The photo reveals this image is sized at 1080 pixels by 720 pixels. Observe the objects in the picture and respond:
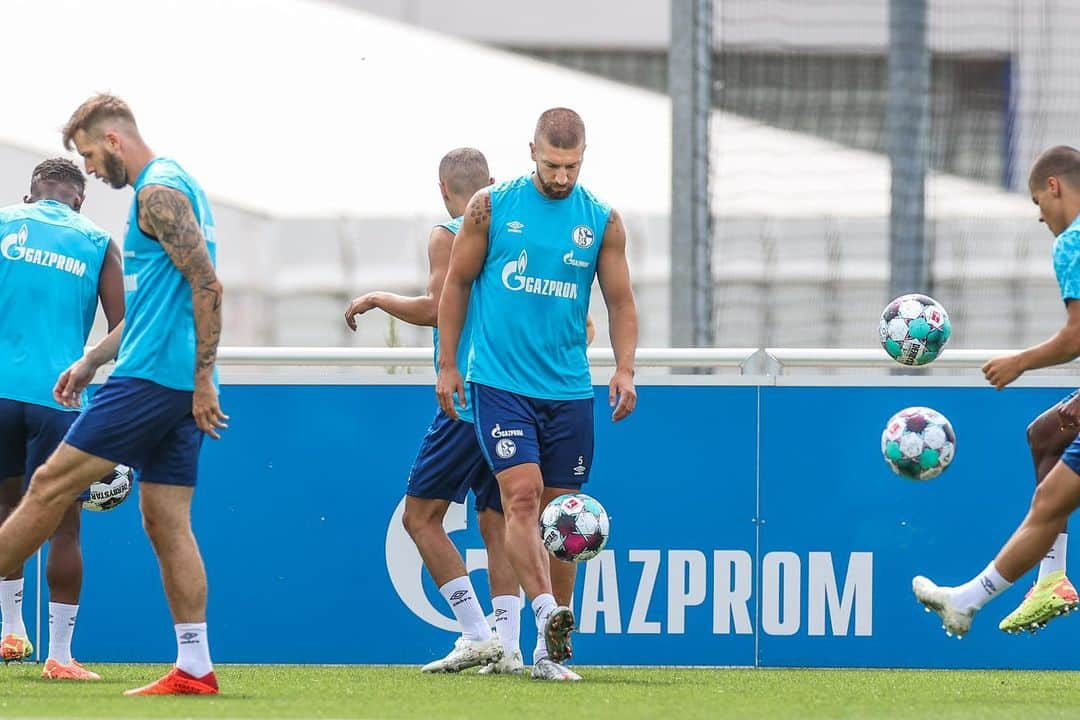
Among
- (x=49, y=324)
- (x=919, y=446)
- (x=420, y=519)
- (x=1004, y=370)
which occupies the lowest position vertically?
(x=420, y=519)

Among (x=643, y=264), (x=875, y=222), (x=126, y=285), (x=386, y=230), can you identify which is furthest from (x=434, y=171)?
(x=126, y=285)

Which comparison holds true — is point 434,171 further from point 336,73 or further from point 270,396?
point 270,396

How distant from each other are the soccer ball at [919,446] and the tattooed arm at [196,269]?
9.31ft

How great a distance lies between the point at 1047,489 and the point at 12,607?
4.30 meters

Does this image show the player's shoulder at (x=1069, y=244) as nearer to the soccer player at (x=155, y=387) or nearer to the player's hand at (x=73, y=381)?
the soccer player at (x=155, y=387)

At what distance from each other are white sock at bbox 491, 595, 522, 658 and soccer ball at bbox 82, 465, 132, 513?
5.50 ft

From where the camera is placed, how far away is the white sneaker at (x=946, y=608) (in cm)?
715

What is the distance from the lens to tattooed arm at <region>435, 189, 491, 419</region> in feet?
24.7

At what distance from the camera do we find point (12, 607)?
27.0ft

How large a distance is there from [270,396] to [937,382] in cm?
311

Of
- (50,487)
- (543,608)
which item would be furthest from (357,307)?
(50,487)

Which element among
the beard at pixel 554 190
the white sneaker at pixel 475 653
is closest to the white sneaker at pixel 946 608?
the white sneaker at pixel 475 653

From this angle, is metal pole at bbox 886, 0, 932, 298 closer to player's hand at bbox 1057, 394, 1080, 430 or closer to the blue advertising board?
the blue advertising board

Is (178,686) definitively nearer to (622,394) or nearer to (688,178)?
(622,394)
